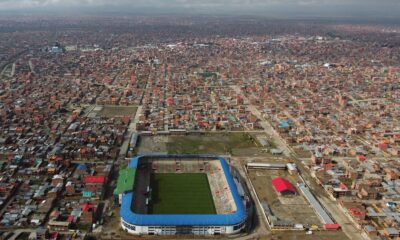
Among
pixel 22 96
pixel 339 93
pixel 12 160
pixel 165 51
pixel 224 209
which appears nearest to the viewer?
pixel 224 209

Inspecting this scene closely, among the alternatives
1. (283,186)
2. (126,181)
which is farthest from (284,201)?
(126,181)

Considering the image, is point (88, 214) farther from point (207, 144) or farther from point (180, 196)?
point (207, 144)

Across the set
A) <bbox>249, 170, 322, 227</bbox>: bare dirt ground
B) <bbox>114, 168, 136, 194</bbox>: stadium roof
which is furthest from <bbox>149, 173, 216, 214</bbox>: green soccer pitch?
<bbox>249, 170, 322, 227</bbox>: bare dirt ground

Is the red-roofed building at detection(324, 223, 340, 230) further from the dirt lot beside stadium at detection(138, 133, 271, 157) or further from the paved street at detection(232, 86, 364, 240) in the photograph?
the dirt lot beside stadium at detection(138, 133, 271, 157)

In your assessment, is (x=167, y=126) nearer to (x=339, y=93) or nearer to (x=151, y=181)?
(x=151, y=181)

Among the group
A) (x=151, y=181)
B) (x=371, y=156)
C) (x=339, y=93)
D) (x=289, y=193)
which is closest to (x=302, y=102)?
(x=339, y=93)

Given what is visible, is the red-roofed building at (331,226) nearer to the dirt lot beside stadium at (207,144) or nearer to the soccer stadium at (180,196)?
the soccer stadium at (180,196)
